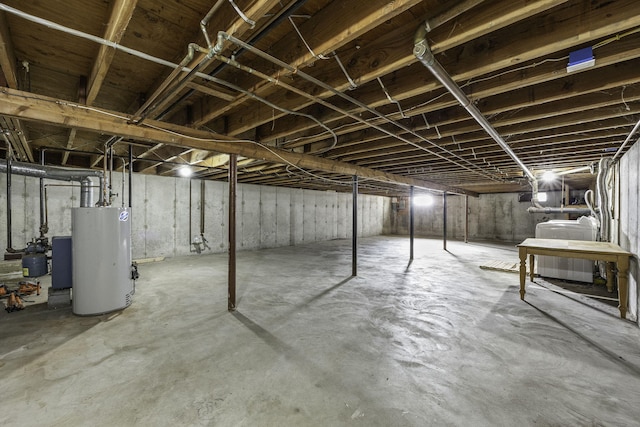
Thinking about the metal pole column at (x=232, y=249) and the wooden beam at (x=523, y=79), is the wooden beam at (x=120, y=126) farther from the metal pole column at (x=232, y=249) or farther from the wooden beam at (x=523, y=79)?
the wooden beam at (x=523, y=79)

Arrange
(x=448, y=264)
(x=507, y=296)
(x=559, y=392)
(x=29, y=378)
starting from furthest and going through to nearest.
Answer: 1. (x=448, y=264)
2. (x=507, y=296)
3. (x=29, y=378)
4. (x=559, y=392)

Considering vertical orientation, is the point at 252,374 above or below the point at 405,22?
below

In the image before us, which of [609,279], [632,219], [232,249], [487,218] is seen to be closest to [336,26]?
[232,249]

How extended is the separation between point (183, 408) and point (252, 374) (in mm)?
471

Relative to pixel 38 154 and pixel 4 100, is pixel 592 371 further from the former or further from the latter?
pixel 38 154

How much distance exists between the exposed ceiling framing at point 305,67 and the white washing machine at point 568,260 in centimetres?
156

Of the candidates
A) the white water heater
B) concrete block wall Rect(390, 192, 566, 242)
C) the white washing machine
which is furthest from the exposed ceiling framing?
concrete block wall Rect(390, 192, 566, 242)

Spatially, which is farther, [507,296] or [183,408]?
[507,296]

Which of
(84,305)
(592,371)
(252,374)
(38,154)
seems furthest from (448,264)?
(38,154)

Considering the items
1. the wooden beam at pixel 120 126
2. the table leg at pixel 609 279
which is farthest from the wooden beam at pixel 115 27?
the table leg at pixel 609 279

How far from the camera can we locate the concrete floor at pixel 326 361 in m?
1.60

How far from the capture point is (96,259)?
9.84ft

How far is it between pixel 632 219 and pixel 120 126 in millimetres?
5473

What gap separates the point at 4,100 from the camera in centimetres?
201
